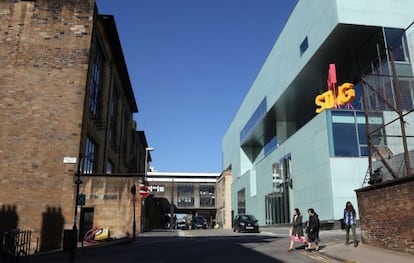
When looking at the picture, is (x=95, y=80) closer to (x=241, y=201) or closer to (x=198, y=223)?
(x=198, y=223)

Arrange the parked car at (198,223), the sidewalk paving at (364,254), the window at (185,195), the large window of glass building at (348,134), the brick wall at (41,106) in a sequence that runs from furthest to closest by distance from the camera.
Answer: the window at (185,195) < the parked car at (198,223) < the large window of glass building at (348,134) < the brick wall at (41,106) < the sidewalk paving at (364,254)

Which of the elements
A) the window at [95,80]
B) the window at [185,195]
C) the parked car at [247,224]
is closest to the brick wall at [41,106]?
the window at [95,80]

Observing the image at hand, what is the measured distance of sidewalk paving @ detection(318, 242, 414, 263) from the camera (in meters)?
12.2

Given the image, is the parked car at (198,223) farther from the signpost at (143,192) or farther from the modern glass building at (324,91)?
the signpost at (143,192)

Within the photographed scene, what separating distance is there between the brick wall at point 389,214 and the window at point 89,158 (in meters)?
17.6

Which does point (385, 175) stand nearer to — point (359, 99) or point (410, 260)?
point (410, 260)

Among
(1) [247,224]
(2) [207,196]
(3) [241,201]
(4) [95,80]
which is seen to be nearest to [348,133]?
(1) [247,224]

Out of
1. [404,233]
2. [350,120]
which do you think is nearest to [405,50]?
[350,120]

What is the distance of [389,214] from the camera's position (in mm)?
13945

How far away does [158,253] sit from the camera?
15289 millimetres

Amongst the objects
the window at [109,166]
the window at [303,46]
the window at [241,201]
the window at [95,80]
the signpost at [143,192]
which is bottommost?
the signpost at [143,192]

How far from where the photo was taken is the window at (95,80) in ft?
97.1

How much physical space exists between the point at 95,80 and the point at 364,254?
75.0 ft

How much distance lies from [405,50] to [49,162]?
22957mm
